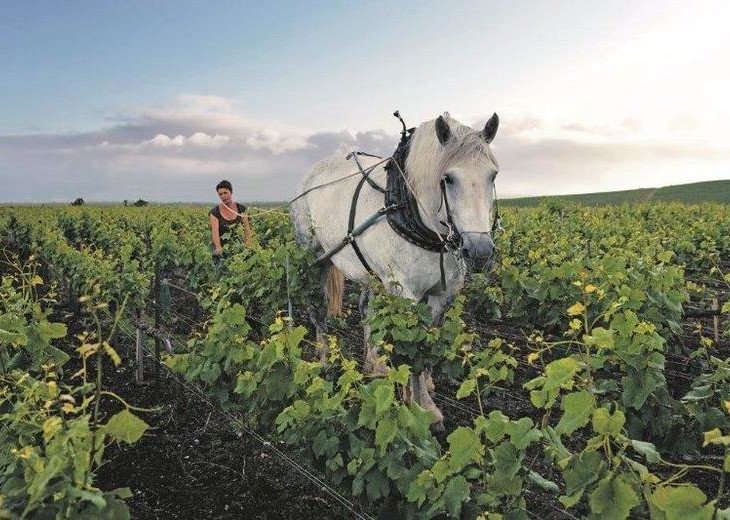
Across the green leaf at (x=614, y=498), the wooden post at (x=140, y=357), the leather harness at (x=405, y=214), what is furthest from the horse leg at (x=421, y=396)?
the wooden post at (x=140, y=357)

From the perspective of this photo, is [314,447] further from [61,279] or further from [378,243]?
[61,279]

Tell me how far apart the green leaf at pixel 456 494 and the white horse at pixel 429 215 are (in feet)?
5.22

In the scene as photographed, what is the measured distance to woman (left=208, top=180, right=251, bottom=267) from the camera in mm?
7152

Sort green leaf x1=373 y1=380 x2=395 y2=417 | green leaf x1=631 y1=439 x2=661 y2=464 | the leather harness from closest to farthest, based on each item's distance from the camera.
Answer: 1. green leaf x1=631 y1=439 x2=661 y2=464
2. green leaf x1=373 y1=380 x2=395 y2=417
3. the leather harness

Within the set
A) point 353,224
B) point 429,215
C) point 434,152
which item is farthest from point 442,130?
point 353,224

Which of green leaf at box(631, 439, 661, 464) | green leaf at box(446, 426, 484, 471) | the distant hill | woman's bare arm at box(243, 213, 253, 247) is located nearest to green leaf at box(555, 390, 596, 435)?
green leaf at box(631, 439, 661, 464)

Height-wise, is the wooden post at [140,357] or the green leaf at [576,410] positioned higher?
the green leaf at [576,410]

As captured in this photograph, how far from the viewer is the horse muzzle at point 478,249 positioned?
335 cm

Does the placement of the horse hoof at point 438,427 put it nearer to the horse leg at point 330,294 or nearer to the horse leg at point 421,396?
the horse leg at point 421,396

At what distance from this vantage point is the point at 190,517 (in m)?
3.51

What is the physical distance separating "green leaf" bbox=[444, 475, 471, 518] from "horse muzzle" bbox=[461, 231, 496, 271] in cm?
158

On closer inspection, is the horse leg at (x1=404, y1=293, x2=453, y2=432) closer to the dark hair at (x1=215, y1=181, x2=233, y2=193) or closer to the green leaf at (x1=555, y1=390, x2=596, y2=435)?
the green leaf at (x1=555, y1=390, x2=596, y2=435)

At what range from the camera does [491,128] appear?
12.6ft

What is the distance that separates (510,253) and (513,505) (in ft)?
25.7
